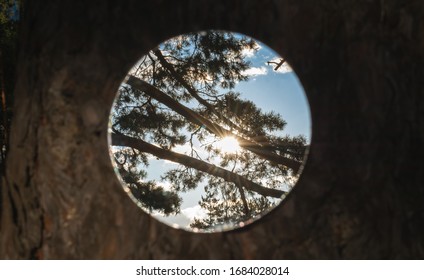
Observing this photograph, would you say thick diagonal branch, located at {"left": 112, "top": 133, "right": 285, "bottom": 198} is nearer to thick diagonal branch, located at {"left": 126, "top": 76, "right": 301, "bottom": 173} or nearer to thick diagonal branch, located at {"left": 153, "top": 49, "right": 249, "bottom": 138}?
thick diagonal branch, located at {"left": 126, "top": 76, "right": 301, "bottom": 173}

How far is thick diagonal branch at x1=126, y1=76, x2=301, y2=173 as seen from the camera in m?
2.41

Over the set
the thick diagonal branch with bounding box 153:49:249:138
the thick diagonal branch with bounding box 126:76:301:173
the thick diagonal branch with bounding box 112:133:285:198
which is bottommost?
the thick diagonal branch with bounding box 112:133:285:198

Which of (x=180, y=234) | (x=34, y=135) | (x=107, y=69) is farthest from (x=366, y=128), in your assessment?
(x=34, y=135)

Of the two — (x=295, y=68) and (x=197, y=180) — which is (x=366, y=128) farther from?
(x=197, y=180)

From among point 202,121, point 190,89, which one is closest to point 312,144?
point 202,121

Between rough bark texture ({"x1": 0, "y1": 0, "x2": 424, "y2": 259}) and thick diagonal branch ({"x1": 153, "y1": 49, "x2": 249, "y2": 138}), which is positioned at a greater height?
thick diagonal branch ({"x1": 153, "y1": 49, "x2": 249, "y2": 138})

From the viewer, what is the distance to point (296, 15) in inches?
26.8

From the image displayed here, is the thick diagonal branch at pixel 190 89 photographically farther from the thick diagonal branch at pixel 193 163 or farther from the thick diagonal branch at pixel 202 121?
the thick diagonal branch at pixel 193 163

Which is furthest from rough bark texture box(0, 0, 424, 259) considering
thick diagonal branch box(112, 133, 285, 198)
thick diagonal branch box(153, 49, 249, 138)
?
thick diagonal branch box(153, 49, 249, 138)

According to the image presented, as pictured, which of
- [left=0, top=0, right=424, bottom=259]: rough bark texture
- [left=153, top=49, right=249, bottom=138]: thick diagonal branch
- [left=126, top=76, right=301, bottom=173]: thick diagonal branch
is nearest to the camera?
[left=0, top=0, right=424, bottom=259]: rough bark texture

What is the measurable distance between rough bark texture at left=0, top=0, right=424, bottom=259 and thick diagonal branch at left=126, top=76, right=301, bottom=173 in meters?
1.70

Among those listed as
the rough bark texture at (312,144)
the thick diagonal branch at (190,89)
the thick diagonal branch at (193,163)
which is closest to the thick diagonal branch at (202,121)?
the thick diagonal branch at (190,89)

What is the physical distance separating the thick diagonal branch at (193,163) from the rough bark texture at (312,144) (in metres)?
1.69

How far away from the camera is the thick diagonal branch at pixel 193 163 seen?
242cm
